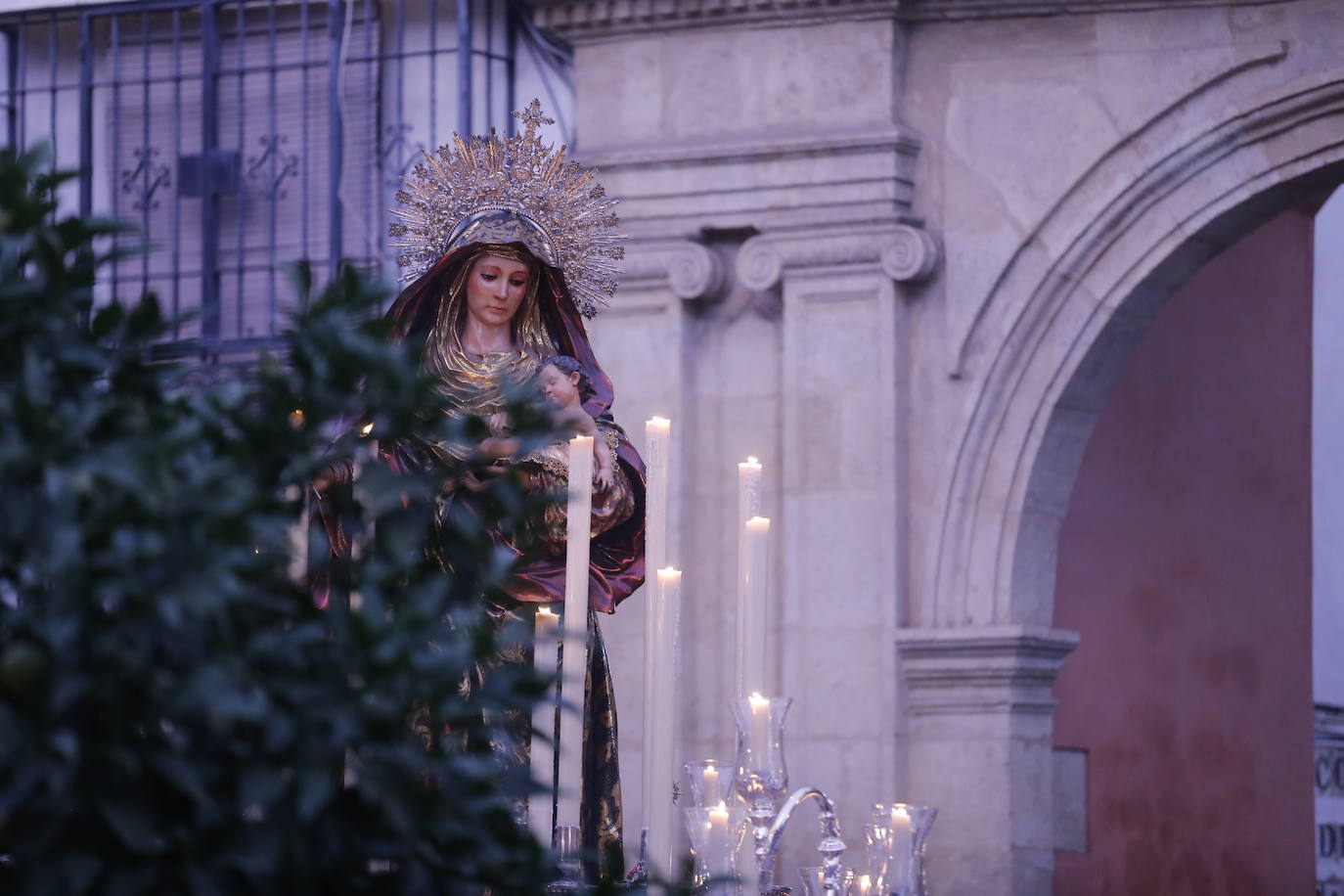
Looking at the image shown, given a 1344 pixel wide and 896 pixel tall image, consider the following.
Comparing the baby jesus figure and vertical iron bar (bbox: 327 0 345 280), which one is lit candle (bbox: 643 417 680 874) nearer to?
the baby jesus figure

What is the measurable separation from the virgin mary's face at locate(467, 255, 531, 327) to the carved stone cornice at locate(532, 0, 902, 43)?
261cm

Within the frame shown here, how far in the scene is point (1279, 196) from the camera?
228 inches

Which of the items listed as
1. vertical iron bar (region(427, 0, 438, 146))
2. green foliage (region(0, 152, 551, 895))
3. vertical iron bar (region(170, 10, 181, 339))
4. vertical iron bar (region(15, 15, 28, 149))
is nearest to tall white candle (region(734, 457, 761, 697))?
green foliage (region(0, 152, 551, 895))

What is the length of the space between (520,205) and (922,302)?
252cm

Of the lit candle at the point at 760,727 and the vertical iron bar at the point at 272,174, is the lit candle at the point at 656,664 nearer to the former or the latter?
the lit candle at the point at 760,727

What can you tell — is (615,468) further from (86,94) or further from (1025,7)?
(86,94)

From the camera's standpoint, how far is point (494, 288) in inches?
146

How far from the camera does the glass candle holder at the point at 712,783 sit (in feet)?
9.16

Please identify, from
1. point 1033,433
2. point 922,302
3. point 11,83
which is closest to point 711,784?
point 1033,433

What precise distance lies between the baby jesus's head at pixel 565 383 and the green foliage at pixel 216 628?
198 cm

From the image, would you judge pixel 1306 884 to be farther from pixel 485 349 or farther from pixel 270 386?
pixel 270 386

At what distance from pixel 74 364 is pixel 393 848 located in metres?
0.37

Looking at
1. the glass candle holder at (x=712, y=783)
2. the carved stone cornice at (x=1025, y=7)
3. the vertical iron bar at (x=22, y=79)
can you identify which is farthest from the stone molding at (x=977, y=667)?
the vertical iron bar at (x=22, y=79)

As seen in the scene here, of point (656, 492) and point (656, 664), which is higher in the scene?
point (656, 492)
